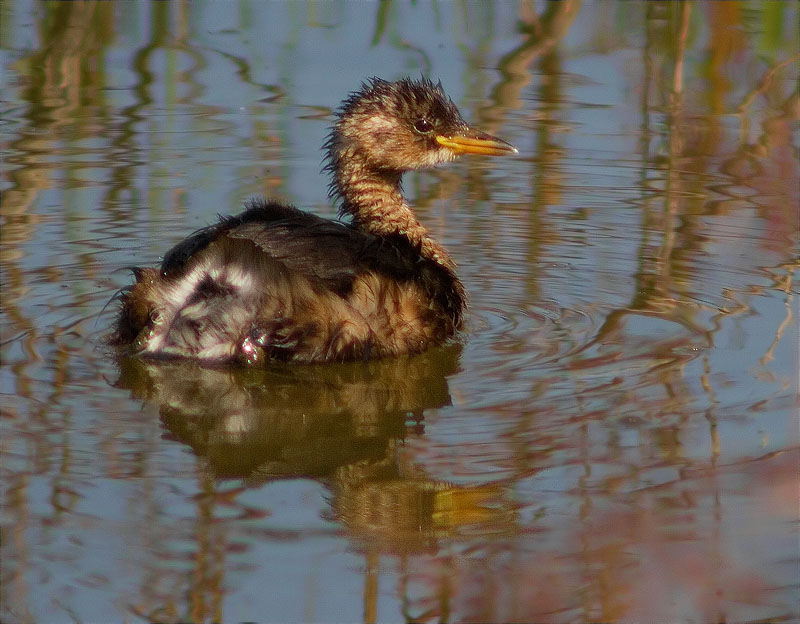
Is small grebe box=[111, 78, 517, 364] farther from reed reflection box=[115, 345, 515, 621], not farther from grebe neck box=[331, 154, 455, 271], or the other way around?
grebe neck box=[331, 154, 455, 271]

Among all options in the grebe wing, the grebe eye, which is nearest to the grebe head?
the grebe eye

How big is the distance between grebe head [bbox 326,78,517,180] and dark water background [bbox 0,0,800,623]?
0.65 meters

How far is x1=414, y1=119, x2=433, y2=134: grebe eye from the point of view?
22.0 ft

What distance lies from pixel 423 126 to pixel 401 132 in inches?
5.8

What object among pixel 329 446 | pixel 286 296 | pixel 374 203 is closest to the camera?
pixel 329 446

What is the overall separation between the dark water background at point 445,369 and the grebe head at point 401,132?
0.65 m

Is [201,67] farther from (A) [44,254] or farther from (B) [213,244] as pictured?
(B) [213,244]

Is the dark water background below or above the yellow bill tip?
below

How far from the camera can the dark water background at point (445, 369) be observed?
393 cm

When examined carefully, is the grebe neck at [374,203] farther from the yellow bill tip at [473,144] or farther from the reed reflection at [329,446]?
the reed reflection at [329,446]

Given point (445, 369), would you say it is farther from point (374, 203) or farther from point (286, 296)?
point (374, 203)

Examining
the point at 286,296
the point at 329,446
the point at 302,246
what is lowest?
the point at 329,446

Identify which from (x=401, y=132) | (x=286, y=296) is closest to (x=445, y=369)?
(x=286, y=296)

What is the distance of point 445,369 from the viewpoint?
226 inches
